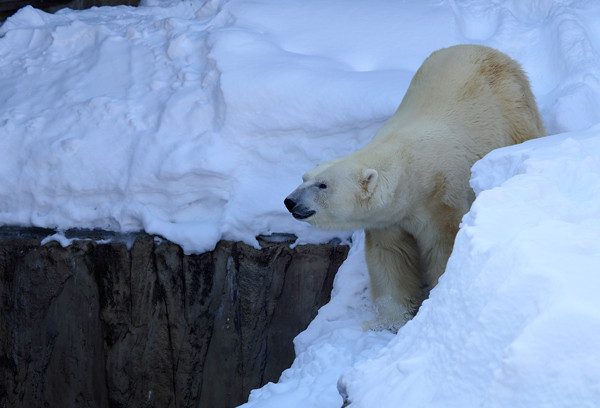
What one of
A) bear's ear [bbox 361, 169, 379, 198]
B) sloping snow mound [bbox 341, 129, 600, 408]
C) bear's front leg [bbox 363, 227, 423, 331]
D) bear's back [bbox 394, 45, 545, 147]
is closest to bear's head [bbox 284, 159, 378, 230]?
bear's ear [bbox 361, 169, 379, 198]

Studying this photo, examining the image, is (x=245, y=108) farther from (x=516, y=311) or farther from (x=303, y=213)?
(x=516, y=311)

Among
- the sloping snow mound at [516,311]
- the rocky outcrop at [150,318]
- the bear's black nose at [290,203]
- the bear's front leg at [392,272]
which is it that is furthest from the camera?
the rocky outcrop at [150,318]

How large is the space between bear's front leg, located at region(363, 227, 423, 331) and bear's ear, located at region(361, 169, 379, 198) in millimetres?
364

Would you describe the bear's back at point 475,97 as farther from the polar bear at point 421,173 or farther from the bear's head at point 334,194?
the bear's head at point 334,194

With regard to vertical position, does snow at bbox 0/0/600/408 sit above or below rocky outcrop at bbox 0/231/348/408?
above

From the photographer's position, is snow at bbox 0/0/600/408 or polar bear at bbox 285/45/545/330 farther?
snow at bbox 0/0/600/408

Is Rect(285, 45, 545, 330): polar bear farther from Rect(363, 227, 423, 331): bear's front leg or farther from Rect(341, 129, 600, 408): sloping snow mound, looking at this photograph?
Rect(341, 129, 600, 408): sloping snow mound

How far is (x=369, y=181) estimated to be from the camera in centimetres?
358

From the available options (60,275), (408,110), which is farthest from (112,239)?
(408,110)

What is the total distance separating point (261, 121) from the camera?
5.00 m

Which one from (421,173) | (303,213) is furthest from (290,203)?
(421,173)

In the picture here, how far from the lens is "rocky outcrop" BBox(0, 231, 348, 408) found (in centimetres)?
480

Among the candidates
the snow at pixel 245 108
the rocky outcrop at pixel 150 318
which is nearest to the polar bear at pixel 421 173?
the snow at pixel 245 108

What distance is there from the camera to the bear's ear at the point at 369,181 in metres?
3.56
